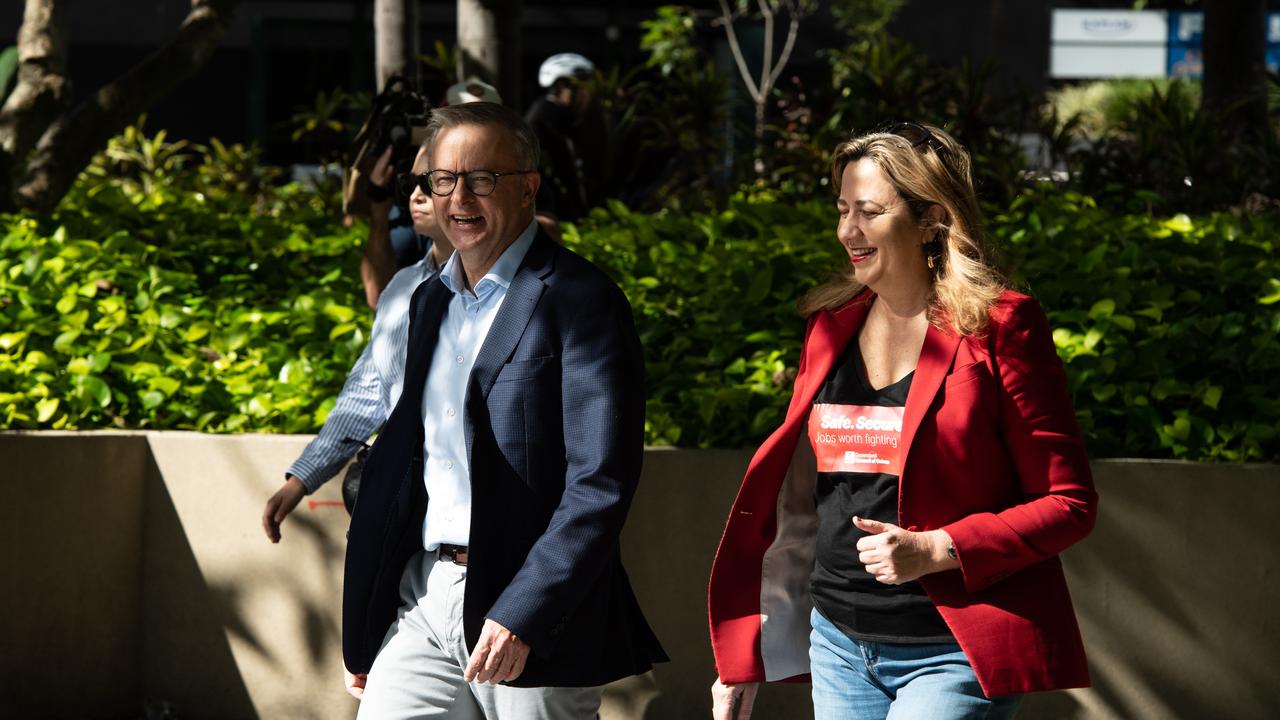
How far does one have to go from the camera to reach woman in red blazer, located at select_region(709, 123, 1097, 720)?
103 inches

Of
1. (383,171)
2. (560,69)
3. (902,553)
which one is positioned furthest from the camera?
(560,69)

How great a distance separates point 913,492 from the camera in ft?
8.74

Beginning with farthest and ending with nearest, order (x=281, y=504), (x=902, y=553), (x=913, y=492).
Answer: (x=281, y=504)
(x=913, y=492)
(x=902, y=553)

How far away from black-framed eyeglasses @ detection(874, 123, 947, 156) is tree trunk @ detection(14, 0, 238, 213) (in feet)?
21.3

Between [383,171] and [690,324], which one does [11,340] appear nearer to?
[383,171]

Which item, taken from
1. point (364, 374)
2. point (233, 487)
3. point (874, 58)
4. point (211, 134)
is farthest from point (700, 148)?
point (211, 134)

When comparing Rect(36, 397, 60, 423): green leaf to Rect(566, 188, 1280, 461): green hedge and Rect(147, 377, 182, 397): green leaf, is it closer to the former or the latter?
Rect(147, 377, 182, 397): green leaf

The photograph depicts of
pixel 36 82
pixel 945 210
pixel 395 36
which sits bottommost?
pixel 945 210

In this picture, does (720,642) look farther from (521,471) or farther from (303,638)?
(303,638)

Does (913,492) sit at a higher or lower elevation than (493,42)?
lower

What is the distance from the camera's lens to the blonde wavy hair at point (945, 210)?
8.96ft

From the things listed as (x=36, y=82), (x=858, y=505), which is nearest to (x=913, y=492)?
(x=858, y=505)

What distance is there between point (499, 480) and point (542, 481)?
0.27ft

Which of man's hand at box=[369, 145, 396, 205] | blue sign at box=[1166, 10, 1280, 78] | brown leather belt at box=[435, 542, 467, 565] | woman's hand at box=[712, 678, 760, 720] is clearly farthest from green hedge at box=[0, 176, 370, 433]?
blue sign at box=[1166, 10, 1280, 78]
